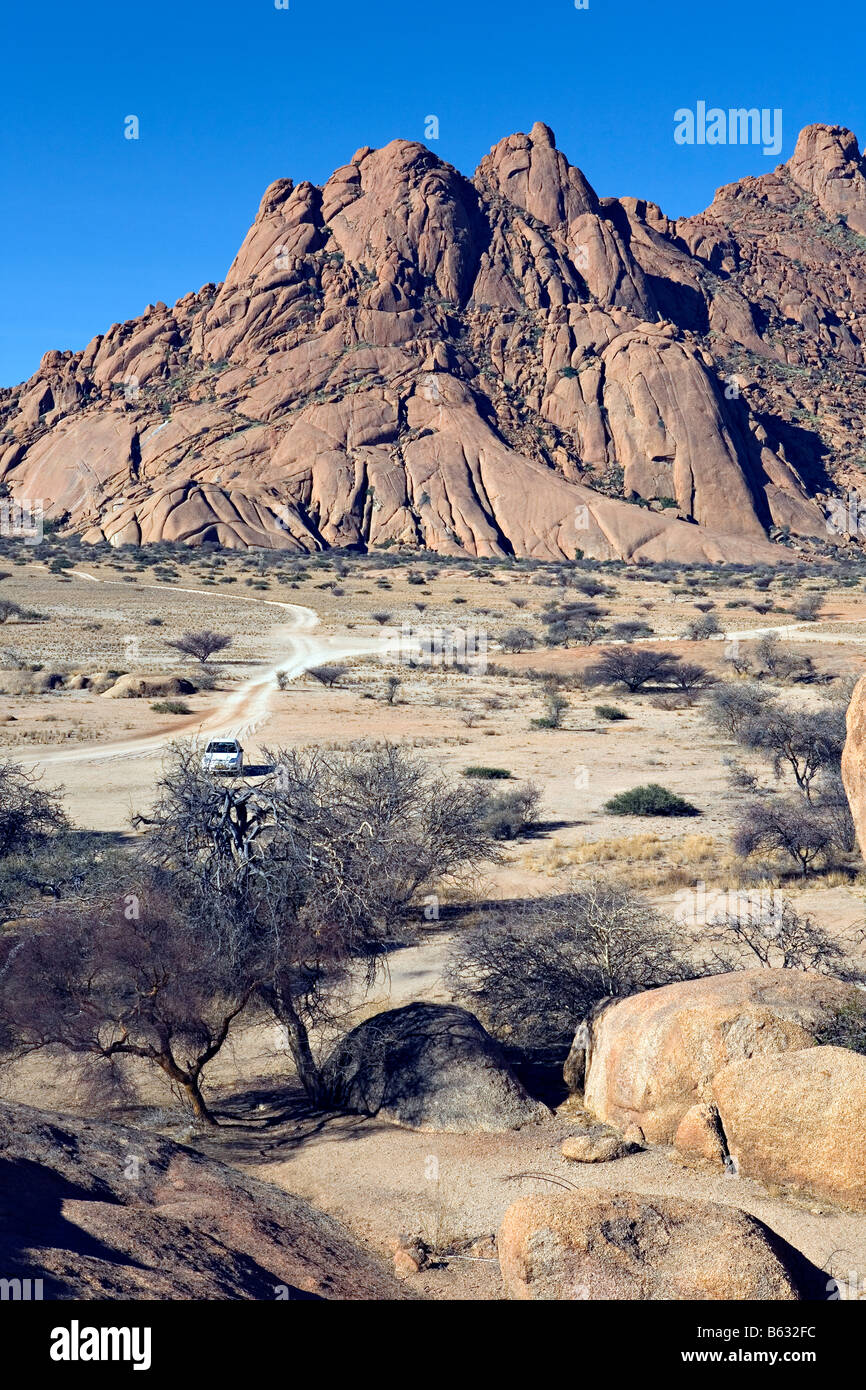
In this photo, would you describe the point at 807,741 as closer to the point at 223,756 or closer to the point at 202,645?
the point at 223,756

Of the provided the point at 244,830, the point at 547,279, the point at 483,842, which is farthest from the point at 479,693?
the point at 547,279

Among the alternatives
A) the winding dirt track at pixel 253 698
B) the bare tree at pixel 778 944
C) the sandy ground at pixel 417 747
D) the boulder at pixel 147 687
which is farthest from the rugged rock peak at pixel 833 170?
the bare tree at pixel 778 944

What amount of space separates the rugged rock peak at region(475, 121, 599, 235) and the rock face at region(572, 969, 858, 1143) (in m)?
150

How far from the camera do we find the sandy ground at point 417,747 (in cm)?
915

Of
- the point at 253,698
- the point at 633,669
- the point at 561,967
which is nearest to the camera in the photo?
the point at 561,967

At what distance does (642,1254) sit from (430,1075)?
442 cm

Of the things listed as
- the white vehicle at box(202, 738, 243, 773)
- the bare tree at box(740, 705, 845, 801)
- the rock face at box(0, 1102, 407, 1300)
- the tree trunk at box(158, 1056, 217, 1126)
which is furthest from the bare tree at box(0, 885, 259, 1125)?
the bare tree at box(740, 705, 845, 801)

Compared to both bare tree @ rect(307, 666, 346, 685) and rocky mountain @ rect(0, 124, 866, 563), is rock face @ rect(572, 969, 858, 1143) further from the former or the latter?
rocky mountain @ rect(0, 124, 866, 563)

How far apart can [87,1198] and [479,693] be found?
120 feet

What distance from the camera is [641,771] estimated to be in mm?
29016

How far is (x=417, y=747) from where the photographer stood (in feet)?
102

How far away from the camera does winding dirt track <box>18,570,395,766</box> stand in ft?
96.6

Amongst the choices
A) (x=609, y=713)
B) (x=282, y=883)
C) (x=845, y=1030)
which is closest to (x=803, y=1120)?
(x=845, y=1030)
